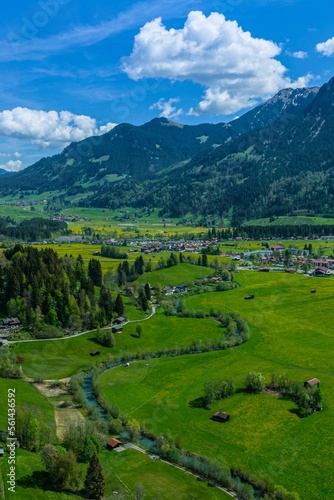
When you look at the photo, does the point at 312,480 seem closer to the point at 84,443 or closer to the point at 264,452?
the point at 264,452

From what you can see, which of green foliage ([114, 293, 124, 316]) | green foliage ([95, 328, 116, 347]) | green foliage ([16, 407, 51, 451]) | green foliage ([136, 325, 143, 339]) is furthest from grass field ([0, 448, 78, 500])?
green foliage ([114, 293, 124, 316])

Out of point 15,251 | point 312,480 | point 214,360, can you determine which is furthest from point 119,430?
point 15,251

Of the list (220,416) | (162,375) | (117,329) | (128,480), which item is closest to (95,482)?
(128,480)

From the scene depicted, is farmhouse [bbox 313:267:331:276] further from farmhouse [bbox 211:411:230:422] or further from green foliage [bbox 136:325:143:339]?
farmhouse [bbox 211:411:230:422]

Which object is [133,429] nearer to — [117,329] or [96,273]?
[117,329]

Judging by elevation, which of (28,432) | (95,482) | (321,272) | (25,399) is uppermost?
(321,272)

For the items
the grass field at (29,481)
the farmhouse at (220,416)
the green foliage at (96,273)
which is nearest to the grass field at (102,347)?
the green foliage at (96,273)
